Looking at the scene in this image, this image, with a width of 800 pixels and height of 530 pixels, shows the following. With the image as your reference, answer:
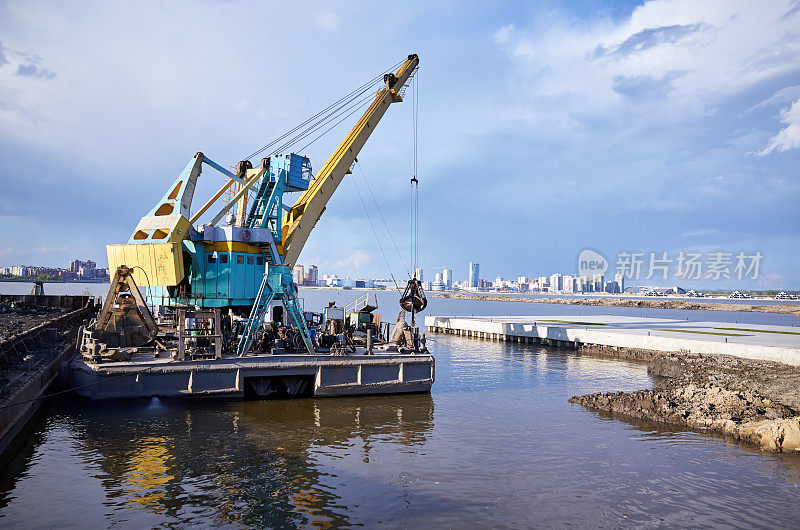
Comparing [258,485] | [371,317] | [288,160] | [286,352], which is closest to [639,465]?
[258,485]

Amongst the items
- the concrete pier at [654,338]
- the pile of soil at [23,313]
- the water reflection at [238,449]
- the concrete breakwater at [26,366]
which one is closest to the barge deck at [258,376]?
the water reflection at [238,449]

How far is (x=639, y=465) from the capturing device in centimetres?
1579

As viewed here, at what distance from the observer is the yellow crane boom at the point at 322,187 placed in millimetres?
31734

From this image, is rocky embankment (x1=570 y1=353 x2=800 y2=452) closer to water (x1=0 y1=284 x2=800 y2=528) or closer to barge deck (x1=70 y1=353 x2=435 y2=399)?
water (x1=0 y1=284 x2=800 y2=528)

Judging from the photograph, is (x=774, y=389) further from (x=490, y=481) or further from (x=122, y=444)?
(x=122, y=444)

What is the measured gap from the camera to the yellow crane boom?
104ft

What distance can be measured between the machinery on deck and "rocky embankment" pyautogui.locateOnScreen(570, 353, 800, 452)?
33.8 feet

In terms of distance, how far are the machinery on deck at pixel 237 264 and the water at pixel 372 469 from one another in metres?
3.22

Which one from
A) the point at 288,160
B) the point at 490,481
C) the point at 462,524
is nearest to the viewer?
the point at 462,524

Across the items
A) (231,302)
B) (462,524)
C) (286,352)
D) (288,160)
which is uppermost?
(288,160)

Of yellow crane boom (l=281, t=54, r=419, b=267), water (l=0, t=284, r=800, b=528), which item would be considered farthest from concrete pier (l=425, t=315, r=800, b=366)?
Result: yellow crane boom (l=281, t=54, r=419, b=267)

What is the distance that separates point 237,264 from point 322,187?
804cm

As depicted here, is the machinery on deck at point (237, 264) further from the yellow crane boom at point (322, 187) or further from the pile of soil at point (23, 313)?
the pile of soil at point (23, 313)

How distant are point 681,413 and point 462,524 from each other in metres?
13.3
